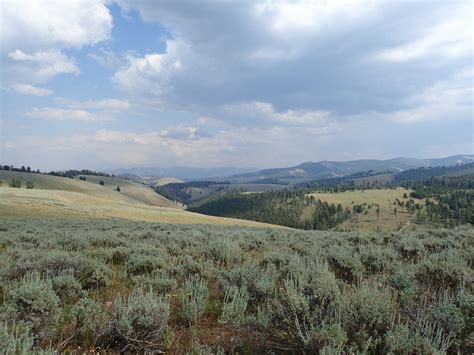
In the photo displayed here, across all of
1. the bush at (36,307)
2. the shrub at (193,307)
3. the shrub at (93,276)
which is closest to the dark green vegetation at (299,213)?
the shrub at (93,276)

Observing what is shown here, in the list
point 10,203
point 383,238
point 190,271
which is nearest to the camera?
point 190,271

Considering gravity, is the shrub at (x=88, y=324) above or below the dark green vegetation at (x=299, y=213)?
above

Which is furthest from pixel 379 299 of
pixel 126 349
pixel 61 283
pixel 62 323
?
pixel 61 283

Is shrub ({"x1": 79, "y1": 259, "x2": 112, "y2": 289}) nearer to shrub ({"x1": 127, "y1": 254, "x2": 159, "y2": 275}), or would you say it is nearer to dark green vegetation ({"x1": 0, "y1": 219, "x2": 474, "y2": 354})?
dark green vegetation ({"x1": 0, "y1": 219, "x2": 474, "y2": 354})

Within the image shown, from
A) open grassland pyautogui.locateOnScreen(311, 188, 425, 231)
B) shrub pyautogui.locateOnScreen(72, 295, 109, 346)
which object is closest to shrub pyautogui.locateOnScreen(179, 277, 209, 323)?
shrub pyautogui.locateOnScreen(72, 295, 109, 346)

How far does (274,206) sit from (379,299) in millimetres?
186926

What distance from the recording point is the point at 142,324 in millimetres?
3836

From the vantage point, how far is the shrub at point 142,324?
374 centimetres

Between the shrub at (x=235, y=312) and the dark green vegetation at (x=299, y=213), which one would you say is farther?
the dark green vegetation at (x=299, y=213)

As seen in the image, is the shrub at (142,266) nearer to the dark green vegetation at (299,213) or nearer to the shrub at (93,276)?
the shrub at (93,276)

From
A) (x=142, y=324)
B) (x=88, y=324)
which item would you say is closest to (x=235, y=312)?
(x=142, y=324)

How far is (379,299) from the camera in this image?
3.73 meters

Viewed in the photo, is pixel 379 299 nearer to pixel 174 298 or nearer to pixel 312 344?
pixel 312 344

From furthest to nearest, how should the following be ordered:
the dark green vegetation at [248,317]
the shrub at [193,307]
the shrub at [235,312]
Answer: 1. the shrub at [193,307]
2. the shrub at [235,312]
3. the dark green vegetation at [248,317]
